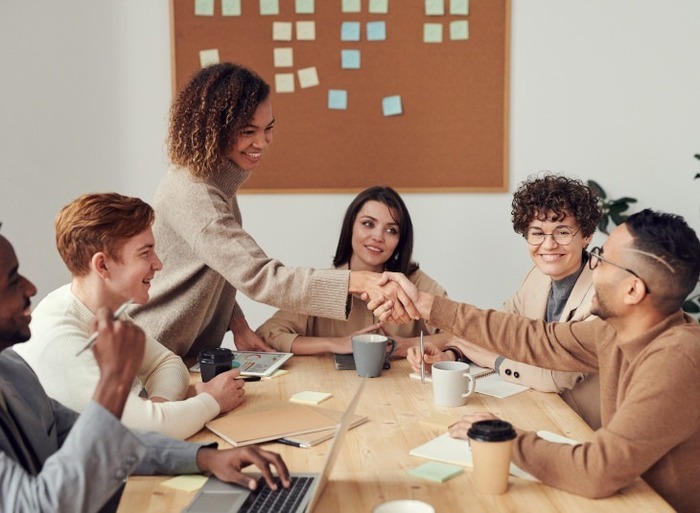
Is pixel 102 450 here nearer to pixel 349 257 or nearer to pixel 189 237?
pixel 189 237

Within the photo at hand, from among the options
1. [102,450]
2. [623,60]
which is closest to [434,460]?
[102,450]

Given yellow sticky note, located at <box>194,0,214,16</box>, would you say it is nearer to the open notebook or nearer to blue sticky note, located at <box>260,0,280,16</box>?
blue sticky note, located at <box>260,0,280,16</box>

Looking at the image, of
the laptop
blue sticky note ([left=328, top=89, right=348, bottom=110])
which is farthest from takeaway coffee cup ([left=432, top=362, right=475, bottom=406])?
blue sticky note ([left=328, top=89, right=348, bottom=110])

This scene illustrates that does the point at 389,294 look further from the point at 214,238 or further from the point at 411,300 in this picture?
the point at 214,238

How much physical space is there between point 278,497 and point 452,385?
620 millimetres

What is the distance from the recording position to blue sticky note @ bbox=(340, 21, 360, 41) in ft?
11.6

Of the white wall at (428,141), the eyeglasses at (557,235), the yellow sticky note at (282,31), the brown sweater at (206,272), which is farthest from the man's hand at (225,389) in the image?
the yellow sticky note at (282,31)

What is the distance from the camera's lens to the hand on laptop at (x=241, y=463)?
1.33 meters

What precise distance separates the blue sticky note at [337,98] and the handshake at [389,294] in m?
1.61

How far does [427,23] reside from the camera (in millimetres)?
3535

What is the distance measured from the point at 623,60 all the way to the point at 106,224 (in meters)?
2.75

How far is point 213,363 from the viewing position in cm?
196

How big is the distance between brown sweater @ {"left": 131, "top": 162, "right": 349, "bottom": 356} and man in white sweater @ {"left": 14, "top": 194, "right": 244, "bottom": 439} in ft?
0.84

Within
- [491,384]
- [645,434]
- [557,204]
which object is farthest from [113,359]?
[557,204]
